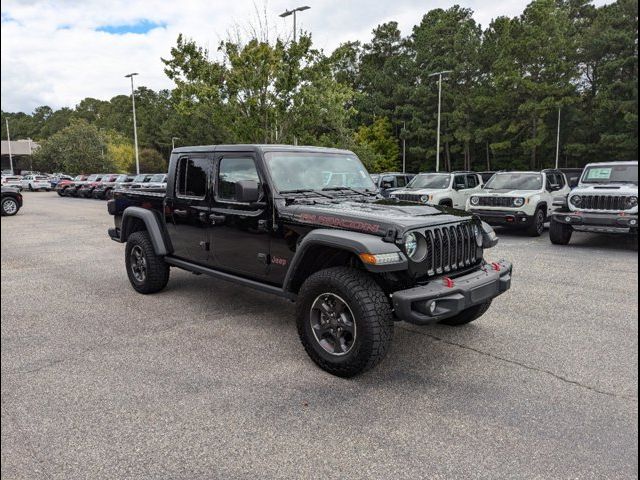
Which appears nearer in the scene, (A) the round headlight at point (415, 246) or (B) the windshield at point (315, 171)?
(A) the round headlight at point (415, 246)

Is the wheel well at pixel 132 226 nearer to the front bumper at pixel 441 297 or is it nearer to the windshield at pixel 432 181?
the front bumper at pixel 441 297

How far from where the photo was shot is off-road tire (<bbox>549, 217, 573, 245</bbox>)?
35.0 ft

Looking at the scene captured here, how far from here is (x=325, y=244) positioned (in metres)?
3.84

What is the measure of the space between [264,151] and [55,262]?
5937 mm

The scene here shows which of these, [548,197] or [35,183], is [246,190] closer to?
[548,197]

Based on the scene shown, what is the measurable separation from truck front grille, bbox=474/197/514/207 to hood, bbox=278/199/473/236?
8451 mm

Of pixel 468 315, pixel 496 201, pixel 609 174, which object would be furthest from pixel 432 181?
pixel 468 315

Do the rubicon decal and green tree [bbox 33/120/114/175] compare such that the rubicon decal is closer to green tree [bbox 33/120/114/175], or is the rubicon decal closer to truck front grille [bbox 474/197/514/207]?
truck front grille [bbox 474/197/514/207]

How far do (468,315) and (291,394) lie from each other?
2.21m

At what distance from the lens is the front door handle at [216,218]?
197 inches

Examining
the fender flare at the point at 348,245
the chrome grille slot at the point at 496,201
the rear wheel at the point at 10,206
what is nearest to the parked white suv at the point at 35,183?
the rear wheel at the point at 10,206

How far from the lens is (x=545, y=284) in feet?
22.9

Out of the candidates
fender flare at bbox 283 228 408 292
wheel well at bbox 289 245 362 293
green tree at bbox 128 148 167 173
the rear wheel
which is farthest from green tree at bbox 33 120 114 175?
fender flare at bbox 283 228 408 292

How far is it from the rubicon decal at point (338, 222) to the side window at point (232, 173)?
2.63 ft
